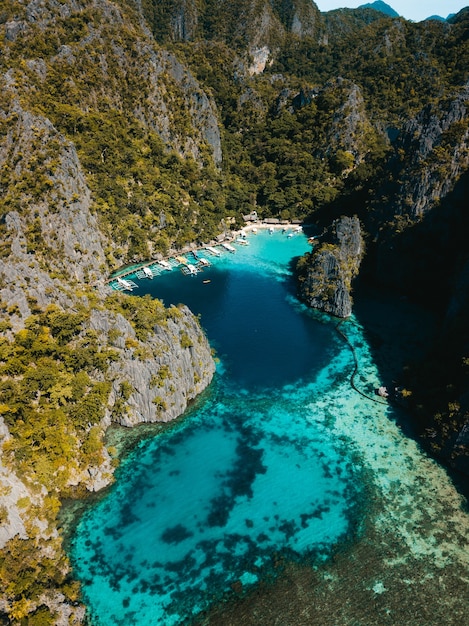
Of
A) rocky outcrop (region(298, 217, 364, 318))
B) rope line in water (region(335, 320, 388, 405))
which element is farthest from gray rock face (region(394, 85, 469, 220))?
rope line in water (region(335, 320, 388, 405))

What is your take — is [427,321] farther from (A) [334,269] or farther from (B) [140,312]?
(B) [140,312]

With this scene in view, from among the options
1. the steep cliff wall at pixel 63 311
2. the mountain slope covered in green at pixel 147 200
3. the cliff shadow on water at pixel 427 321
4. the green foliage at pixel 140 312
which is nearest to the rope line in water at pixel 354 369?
the cliff shadow on water at pixel 427 321

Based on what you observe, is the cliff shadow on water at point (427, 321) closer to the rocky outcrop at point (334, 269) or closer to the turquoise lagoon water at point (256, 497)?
the turquoise lagoon water at point (256, 497)

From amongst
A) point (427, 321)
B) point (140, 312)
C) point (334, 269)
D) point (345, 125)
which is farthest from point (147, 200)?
point (345, 125)

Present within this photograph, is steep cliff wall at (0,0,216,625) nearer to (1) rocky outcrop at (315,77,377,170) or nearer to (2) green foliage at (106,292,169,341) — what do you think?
(2) green foliage at (106,292,169,341)

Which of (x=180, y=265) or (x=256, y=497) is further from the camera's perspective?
(x=180, y=265)

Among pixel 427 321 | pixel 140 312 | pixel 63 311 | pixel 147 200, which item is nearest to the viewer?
pixel 63 311
